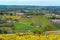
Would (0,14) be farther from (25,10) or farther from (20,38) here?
(20,38)

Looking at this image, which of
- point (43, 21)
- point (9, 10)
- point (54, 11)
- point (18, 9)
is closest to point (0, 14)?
point (9, 10)

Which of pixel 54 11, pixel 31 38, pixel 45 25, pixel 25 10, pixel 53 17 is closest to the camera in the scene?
pixel 31 38

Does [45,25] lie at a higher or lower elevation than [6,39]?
lower

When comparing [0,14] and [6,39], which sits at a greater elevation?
[6,39]

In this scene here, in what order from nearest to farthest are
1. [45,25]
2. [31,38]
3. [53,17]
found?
1. [31,38]
2. [45,25]
3. [53,17]

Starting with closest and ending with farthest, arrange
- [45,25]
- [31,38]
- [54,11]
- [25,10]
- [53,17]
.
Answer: [31,38]
[45,25]
[53,17]
[54,11]
[25,10]

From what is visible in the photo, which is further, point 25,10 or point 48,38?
point 25,10

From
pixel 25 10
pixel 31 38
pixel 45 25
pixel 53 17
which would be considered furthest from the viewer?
pixel 25 10

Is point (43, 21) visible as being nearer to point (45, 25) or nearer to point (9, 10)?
point (45, 25)

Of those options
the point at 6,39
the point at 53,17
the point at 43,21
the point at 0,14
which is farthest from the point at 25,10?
the point at 6,39
